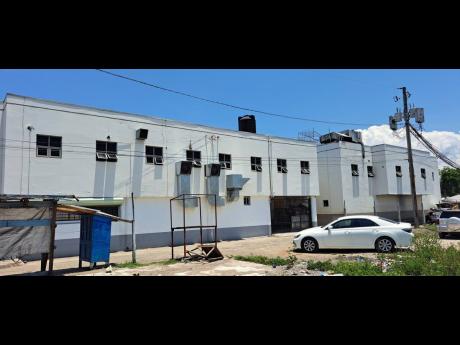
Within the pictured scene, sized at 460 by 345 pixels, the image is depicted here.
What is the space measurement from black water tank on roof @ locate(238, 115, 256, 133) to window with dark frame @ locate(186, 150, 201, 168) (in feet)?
18.9

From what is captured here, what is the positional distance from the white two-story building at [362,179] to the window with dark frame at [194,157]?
12477 mm

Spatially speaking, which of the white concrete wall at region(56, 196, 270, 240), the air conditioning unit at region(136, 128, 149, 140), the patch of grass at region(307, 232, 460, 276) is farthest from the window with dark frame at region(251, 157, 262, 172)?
the patch of grass at region(307, 232, 460, 276)

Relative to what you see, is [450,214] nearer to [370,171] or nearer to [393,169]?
[370,171]

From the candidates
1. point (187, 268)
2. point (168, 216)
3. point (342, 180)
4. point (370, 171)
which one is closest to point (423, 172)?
point (370, 171)

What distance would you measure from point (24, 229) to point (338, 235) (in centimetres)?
1022

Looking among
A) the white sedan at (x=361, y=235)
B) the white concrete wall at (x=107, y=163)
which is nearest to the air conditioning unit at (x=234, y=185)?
the white concrete wall at (x=107, y=163)

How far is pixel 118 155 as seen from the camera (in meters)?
18.0

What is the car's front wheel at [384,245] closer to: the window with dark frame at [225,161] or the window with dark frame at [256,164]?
the window with dark frame at [225,161]

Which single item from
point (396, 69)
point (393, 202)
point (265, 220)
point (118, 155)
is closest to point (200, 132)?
point (118, 155)

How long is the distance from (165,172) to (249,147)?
6.36m

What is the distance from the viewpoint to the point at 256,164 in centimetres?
2395

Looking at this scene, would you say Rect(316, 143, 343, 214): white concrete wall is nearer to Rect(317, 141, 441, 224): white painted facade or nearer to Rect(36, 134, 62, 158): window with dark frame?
Rect(317, 141, 441, 224): white painted facade

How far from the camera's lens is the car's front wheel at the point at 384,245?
13.2 meters
